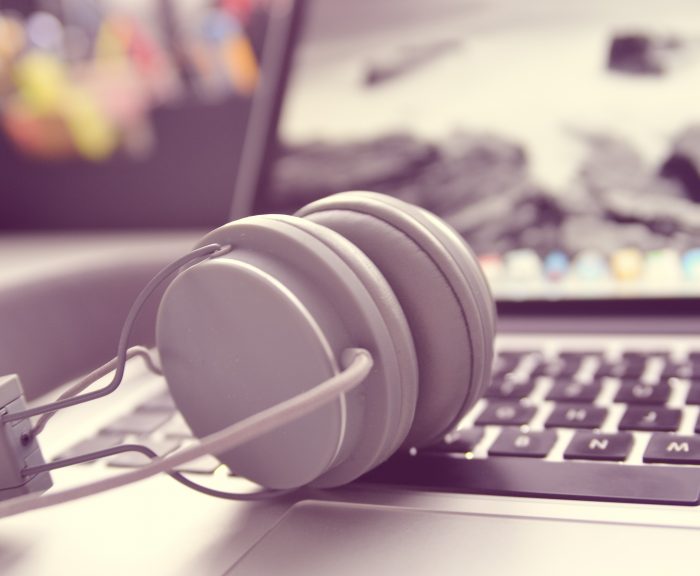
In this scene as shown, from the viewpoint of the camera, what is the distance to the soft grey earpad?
0.35 meters

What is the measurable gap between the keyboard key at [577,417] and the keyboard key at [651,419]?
0.04 feet

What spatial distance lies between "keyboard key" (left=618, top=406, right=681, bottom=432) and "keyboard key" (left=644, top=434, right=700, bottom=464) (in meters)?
0.01

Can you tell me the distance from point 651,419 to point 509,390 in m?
0.09

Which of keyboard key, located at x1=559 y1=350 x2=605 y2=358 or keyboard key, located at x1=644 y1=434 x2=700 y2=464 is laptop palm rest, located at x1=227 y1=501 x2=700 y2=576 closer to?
keyboard key, located at x1=644 y1=434 x2=700 y2=464

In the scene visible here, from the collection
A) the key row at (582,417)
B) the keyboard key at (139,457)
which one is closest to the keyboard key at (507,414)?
the key row at (582,417)

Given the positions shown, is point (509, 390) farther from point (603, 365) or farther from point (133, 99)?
point (133, 99)

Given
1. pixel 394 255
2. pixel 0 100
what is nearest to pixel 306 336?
pixel 394 255

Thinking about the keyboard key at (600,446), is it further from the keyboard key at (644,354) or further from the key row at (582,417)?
the keyboard key at (644,354)

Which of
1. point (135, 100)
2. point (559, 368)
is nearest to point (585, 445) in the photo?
point (559, 368)

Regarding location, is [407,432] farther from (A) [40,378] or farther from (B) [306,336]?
(A) [40,378]

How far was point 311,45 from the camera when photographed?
0.78 meters

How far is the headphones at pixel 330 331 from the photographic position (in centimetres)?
32

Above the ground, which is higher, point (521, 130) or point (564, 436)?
point (521, 130)

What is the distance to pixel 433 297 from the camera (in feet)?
1.14
